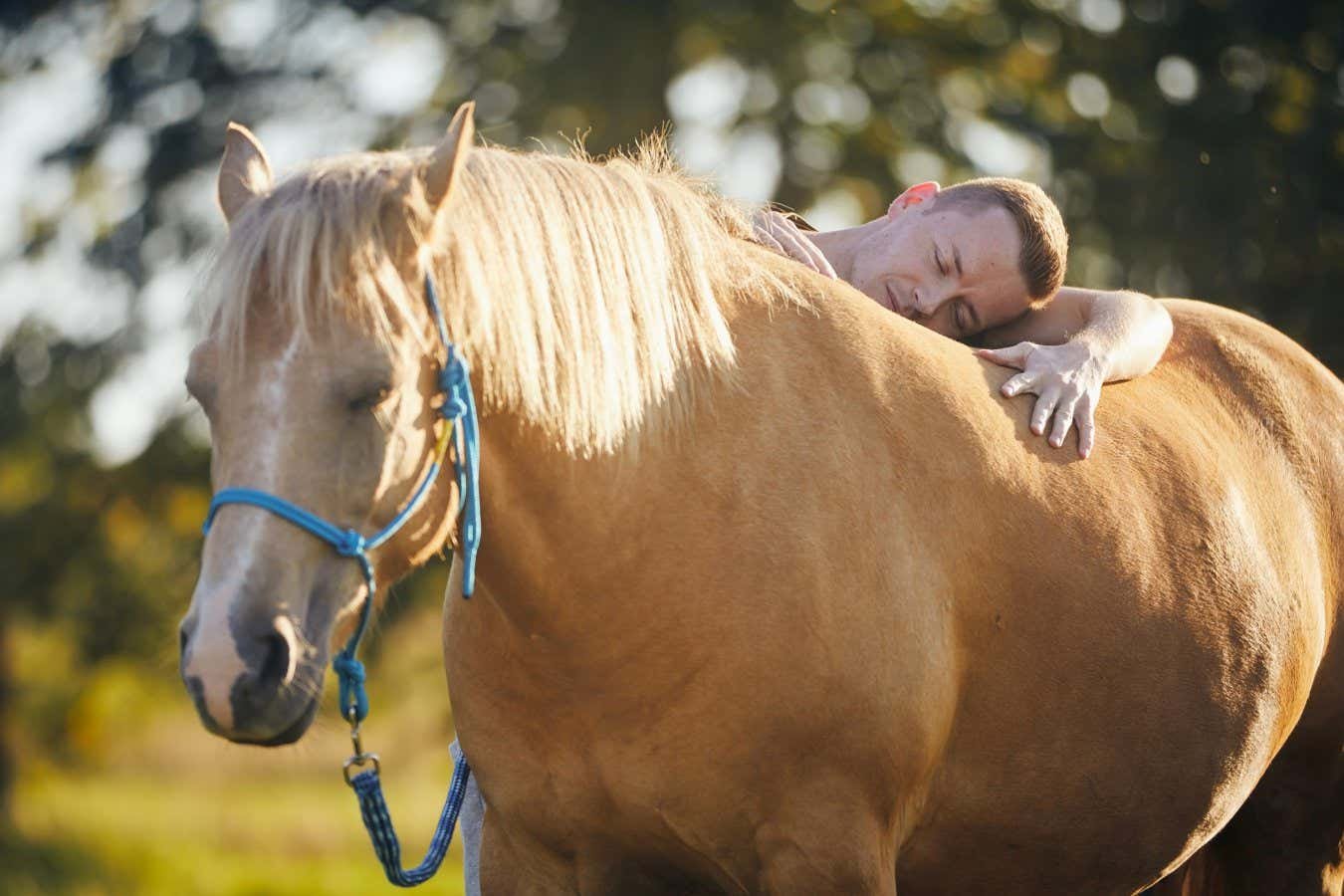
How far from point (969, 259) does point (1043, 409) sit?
20.0 inches

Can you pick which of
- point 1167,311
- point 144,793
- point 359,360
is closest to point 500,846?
point 359,360

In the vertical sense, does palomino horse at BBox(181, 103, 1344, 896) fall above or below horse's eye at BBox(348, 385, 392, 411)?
below

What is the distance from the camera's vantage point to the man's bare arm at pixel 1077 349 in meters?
3.10

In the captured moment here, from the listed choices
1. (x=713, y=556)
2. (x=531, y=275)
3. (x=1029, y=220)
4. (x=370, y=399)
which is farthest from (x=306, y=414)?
(x=1029, y=220)

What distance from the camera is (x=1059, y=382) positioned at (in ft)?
10.3

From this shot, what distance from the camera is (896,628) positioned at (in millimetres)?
2654

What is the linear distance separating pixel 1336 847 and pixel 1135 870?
903 millimetres

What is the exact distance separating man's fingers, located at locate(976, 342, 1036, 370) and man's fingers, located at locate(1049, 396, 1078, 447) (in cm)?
17

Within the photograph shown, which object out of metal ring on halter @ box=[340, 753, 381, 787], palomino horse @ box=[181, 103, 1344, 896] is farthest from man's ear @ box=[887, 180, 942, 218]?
metal ring on halter @ box=[340, 753, 381, 787]

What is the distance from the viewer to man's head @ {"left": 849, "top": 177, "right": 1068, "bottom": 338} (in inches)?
134

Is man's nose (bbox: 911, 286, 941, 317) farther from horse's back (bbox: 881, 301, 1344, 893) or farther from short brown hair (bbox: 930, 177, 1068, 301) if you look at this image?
horse's back (bbox: 881, 301, 1344, 893)

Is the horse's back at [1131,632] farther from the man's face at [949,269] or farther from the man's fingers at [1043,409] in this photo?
the man's face at [949,269]

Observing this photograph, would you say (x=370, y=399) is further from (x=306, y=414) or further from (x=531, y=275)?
(x=531, y=275)

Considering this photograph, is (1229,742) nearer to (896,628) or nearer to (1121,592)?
(1121,592)
